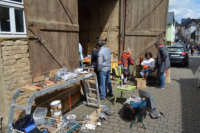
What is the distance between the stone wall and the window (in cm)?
17

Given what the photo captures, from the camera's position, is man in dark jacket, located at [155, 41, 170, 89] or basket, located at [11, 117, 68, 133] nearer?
basket, located at [11, 117, 68, 133]

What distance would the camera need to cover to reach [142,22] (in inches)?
305

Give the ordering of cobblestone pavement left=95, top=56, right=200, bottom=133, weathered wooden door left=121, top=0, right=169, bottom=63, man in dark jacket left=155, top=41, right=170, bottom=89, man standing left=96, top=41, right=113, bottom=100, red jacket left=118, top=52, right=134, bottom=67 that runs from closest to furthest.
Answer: cobblestone pavement left=95, top=56, right=200, bottom=133 < man standing left=96, top=41, right=113, bottom=100 < man in dark jacket left=155, top=41, right=170, bottom=89 < red jacket left=118, top=52, right=134, bottom=67 < weathered wooden door left=121, top=0, right=169, bottom=63

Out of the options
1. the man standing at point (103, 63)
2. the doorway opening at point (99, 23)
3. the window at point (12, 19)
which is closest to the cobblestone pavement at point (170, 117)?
the man standing at point (103, 63)

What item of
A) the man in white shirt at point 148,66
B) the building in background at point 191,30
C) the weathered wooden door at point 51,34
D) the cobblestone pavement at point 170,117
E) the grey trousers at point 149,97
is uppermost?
the building in background at point 191,30

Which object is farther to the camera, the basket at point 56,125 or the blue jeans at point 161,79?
the blue jeans at point 161,79

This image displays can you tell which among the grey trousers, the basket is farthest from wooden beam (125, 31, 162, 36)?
the basket

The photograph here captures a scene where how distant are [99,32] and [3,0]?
5.40 m

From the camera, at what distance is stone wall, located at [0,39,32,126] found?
3.15 metres

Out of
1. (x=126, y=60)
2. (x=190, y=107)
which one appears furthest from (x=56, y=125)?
(x=126, y=60)

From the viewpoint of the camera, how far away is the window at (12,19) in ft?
10.2

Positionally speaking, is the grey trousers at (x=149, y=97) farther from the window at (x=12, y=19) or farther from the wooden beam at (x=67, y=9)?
the window at (x=12, y=19)

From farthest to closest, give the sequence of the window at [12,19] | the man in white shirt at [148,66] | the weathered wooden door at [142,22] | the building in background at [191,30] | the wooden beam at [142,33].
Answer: the building in background at [191,30]
the wooden beam at [142,33]
the weathered wooden door at [142,22]
the man in white shirt at [148,66]
the window at [12,19]

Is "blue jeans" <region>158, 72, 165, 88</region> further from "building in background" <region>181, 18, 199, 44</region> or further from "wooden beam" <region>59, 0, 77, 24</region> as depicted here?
→ "building in background" <region>181, 18, 199, 44</region>
